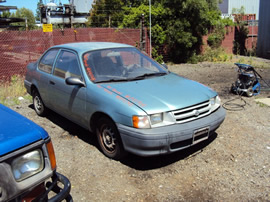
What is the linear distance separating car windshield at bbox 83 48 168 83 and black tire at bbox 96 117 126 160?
0.72m

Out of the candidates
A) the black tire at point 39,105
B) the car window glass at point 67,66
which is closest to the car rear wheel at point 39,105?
the black tire at point 39,105

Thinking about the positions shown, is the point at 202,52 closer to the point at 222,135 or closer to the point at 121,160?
the point at 222,135

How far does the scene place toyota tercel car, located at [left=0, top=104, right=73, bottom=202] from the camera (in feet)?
6.18

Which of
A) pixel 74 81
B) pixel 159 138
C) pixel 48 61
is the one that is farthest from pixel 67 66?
pixel 159 138

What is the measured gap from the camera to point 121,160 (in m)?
4.07

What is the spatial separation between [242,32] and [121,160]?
1919 cm

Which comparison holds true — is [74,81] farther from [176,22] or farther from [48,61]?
[176,22]

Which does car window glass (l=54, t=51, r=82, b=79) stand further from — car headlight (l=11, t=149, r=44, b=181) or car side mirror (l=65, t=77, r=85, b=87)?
car headlight (l=11, t=149, r=44, b=181)

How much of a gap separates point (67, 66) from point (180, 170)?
2612 millimetres

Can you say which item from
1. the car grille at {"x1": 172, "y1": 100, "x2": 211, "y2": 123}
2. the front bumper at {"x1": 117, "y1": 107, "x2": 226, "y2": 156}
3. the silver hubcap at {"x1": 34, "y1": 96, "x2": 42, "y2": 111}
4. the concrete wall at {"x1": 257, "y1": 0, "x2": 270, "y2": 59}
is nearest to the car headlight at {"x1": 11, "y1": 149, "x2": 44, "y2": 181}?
the front bumper at {"x1": 117, "y1": 107, "x2": 226, "y2": 156}

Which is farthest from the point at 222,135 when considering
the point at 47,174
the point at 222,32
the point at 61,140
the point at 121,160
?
the point at 222,32

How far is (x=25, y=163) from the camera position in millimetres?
2031

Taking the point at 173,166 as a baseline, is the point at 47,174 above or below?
above

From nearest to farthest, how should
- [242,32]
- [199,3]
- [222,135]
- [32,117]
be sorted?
1. [222,135]
2. [32,117]
3. [199,3]
4. [242,32]
